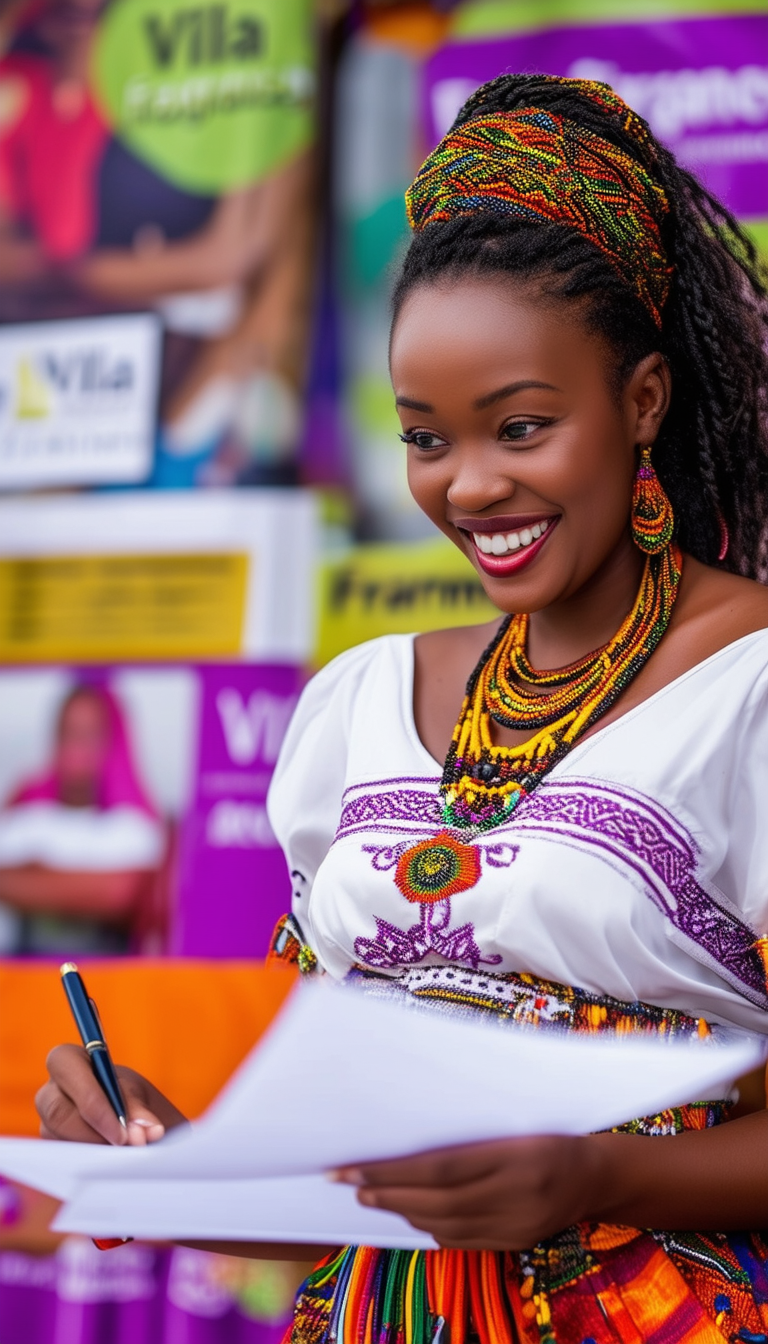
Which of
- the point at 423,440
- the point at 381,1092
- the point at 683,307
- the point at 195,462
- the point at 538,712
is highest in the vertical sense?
the point at 683,307

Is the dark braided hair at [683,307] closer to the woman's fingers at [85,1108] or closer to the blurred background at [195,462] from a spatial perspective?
the woman's fingers at [85,1108]

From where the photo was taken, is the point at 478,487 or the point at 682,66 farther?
the point at 682,66

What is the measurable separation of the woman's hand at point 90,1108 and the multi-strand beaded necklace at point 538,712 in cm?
33

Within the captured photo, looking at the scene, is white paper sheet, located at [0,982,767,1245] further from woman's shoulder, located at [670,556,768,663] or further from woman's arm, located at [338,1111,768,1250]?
woman's shoulder, located at [670,556,768,663]

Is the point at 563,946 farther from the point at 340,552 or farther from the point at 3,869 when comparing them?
the point at 3,869

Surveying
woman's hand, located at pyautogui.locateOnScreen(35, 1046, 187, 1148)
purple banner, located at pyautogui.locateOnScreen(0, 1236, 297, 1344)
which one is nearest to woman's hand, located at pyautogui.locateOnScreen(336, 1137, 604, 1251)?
woman's hand, located at pyautogui.locateOnScreen(35, 1046, 187, 1148)

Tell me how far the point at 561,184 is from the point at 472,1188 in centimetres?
77

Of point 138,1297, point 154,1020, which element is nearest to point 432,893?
point 154,1020

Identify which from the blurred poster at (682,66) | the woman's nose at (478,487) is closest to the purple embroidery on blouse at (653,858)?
the woman's nose at (478,487)

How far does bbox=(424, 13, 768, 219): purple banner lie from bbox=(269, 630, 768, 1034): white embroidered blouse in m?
1.53

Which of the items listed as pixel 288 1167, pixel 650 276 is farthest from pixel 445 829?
pixel 650 276

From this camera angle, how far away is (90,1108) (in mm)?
1126

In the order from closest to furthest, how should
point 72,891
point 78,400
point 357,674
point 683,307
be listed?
point 683,307 → point 357,674 → point 72,891 → point 78,400

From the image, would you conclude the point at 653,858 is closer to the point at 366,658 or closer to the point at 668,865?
the point at 668,865
